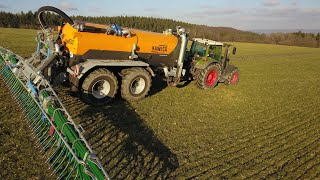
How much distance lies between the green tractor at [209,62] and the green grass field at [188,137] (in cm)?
107

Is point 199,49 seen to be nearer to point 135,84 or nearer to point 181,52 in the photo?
point 181,52

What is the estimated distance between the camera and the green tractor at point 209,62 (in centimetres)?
1110

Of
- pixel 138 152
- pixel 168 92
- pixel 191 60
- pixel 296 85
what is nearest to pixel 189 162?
pixel 138 152

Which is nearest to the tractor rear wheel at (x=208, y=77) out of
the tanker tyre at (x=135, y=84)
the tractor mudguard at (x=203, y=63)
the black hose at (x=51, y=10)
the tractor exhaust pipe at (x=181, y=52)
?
the tractor mudguard at (x=203, y=63)

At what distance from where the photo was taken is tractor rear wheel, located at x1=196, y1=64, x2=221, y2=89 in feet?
36.2

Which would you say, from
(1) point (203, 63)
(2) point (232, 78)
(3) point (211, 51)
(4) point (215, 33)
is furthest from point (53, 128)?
(4) point (215, 33)

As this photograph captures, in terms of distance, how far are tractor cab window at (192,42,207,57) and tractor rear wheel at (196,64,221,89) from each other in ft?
2.39

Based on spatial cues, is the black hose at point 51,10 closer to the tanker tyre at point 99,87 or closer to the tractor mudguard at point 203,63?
the tanker tyre at point 99,87

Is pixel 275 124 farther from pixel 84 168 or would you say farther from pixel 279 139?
pixel 84 168

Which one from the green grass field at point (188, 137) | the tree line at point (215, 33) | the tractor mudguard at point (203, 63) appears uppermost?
the tree line at point (215, 33)

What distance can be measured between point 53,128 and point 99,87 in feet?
11.4

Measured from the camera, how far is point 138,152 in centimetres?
564

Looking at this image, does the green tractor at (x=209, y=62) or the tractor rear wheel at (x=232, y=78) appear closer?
the green tractor at (x=209, y=62)

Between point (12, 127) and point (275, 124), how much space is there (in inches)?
271
